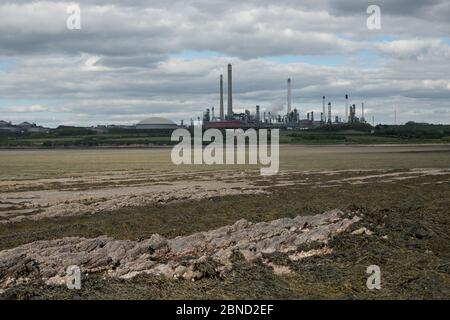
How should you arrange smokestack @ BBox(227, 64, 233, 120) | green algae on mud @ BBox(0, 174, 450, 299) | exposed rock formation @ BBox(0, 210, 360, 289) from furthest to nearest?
smokestack @ BBox(227, 64, 233, 120), exposed rock formation @ BBox(0, 210, 360, 289), green algae on mud @ BBox(0, 174, 450, 299)

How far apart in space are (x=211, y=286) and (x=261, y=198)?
19.9 meters

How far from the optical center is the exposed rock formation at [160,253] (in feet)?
50.2

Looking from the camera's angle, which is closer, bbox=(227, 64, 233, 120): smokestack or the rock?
the rock

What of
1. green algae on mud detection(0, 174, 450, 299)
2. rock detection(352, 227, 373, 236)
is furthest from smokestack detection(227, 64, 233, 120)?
rock detection(352, 227, 373, 236)

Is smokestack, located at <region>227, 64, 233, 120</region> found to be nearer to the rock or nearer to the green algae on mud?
the green algae on mud

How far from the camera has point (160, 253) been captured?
17547 mm

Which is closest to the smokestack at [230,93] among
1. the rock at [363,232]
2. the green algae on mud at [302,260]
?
the green algae on mud at [302,260]

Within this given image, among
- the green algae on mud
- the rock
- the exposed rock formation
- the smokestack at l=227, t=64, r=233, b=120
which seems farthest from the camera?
the smokestack at l=227, t=64, r=233, b=120

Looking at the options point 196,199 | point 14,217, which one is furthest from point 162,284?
point 196,199

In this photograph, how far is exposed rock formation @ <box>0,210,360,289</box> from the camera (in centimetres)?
1529

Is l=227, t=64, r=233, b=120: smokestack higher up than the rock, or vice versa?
l=227, t=64, r=233, b=120: smokestack

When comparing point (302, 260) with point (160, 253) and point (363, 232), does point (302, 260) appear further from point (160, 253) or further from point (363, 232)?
point (363, 232)
